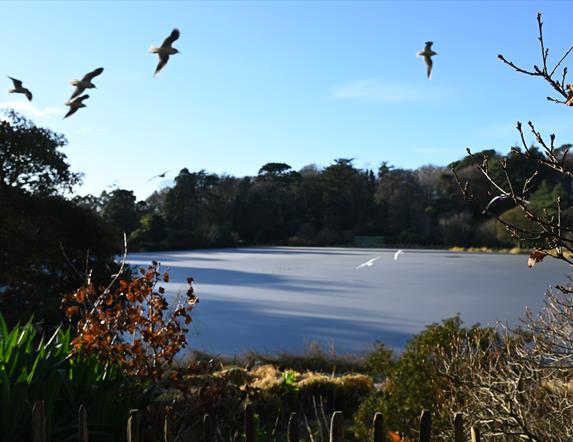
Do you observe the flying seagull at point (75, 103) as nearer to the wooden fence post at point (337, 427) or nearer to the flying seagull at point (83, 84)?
the flying seagull at point (83, 84)

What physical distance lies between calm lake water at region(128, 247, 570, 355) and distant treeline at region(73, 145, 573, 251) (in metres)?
19.0

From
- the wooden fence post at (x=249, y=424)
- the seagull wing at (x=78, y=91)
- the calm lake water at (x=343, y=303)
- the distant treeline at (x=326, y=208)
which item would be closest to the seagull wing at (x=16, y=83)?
the seagull wing at (x=78, y=91)

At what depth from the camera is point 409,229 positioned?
135ft

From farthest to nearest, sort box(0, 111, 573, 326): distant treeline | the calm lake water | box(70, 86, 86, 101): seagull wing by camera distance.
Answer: box(0, 111, 573, 326): distant treeline
the calm lake water
box(70, 86, 86, 101): seagull wing

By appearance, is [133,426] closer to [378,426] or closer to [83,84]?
[378,426]

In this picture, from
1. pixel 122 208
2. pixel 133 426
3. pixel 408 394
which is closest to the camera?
pixel 133 426

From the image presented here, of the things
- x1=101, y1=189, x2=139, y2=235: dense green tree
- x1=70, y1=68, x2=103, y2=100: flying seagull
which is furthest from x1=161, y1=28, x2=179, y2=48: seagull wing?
x1=101, y1=189, x2=139, y2=235: dense green tree

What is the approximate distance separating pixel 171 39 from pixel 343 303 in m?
8.93

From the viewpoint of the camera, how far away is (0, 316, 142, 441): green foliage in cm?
191

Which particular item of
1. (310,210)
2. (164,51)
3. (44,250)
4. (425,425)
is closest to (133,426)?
(425,425)

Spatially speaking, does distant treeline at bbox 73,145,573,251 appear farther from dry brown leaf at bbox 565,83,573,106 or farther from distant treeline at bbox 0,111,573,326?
dry brown leaf at bbox 565,83,573,106

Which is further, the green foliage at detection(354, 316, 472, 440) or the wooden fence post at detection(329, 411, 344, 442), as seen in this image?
the green foliage at detection(354, 316, 472, 440)

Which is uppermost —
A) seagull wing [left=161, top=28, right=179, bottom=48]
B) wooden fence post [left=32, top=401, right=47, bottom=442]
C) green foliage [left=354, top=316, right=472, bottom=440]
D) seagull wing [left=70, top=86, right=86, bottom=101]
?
seagull wing [left=161, top=28, right=179, bottom=48]

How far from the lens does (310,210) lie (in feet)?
147
